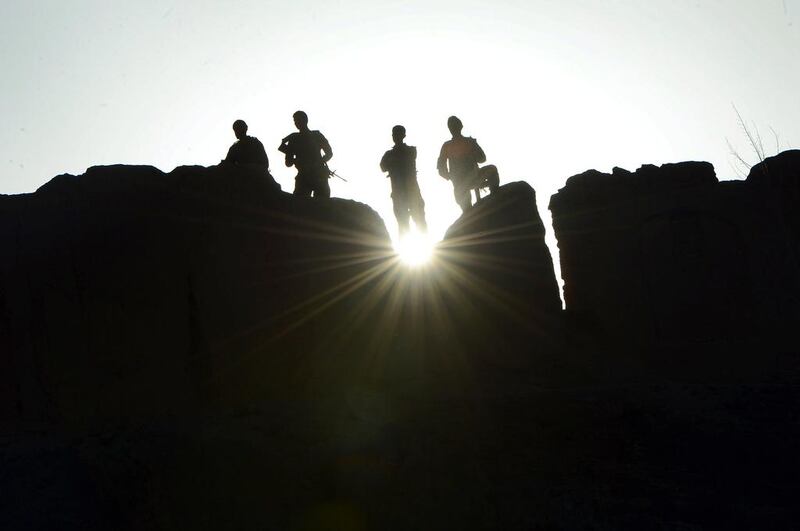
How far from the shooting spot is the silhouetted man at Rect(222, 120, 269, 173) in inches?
328

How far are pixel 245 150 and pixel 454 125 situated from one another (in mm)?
2588

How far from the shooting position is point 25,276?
21.2 feet

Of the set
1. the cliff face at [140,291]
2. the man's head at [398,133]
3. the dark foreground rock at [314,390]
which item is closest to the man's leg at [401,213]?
the dark foreground rock at [314,390]

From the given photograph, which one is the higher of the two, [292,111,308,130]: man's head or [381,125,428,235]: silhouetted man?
[292,111,308,130]: man's head

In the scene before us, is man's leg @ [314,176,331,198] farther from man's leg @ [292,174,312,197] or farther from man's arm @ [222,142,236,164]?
man's arm @ [222,142,236,164]

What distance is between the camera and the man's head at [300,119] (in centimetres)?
878

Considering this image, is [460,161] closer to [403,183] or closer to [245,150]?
[403,183]

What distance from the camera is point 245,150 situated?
8336mm

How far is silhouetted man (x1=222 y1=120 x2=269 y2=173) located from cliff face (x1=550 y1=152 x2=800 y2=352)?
3.90 m

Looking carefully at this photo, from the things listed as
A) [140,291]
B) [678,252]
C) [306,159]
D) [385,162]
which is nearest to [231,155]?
[306,159]

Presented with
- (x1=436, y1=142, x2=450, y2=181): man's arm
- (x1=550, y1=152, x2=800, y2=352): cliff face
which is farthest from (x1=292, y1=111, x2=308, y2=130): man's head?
(x1=550, y1=152, x2=800, y2=352): cliff face

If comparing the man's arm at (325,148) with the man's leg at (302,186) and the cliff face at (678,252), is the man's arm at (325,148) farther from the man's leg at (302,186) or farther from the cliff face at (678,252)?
the cliff face at (678,252)

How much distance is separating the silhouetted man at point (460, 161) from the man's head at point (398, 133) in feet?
1.85

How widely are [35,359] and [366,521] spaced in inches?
122
